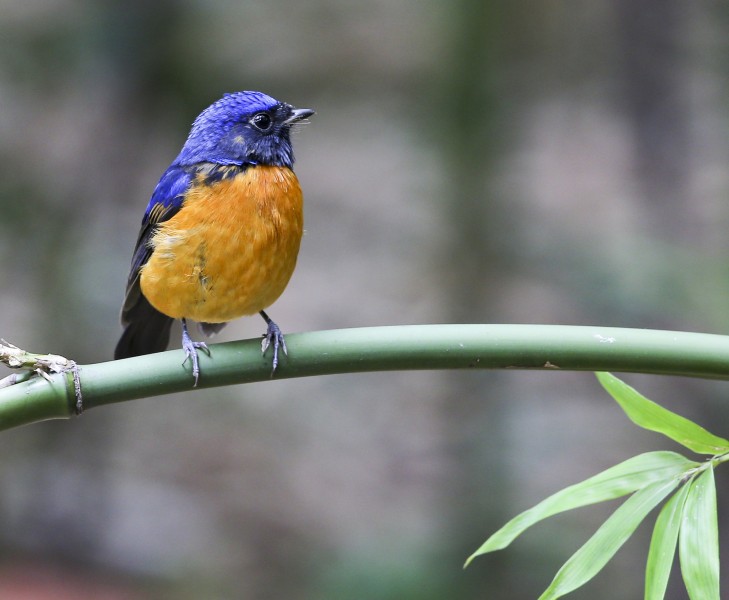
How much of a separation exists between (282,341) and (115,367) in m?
0.40

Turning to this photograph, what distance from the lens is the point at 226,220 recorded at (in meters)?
2.81

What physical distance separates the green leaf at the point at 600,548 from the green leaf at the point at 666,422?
130 millimetres

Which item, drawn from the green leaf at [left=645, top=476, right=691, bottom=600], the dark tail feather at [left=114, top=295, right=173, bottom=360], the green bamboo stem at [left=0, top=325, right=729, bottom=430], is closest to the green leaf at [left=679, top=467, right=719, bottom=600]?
the green leaf at [left=645, top=476, right=691, bottom=600]

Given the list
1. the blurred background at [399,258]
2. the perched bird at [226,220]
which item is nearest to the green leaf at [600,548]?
the perched bird at [226,220]

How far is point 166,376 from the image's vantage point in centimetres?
171

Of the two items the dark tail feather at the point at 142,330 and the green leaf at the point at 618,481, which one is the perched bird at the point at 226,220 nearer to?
the dark tail feather at the point at 142,330

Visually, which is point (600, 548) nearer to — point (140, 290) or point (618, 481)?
point (618, 481)

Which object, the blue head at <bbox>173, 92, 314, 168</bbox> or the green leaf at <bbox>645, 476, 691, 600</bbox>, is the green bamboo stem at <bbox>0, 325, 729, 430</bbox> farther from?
the blue head at <bbox>173, 92, 314, 168</bbox>

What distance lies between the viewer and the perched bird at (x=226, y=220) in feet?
9.13

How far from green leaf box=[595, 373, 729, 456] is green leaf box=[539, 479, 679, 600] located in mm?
130

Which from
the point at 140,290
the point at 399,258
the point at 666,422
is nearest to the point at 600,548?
the point at 666,422

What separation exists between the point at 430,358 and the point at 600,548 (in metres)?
0.44

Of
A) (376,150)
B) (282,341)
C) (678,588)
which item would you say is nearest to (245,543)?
(678,588)

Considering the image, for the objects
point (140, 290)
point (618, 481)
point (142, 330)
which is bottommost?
point (618, 481)
